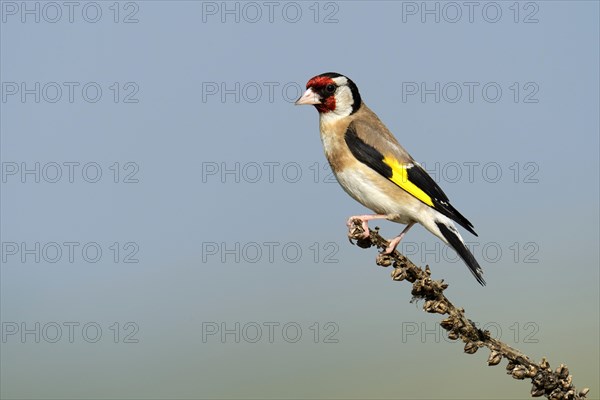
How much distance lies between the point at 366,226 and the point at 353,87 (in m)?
2.64

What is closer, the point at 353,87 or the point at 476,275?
the point at 476,275

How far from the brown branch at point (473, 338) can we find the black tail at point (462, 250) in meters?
1.15

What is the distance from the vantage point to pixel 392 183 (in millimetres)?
6746

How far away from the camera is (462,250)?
20.3 ft

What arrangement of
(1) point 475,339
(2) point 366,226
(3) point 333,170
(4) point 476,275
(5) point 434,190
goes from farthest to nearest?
(3) point 333,170, (5) point 434,190, (4) point 476,275, (2) point 366,226, (1) point 475,339

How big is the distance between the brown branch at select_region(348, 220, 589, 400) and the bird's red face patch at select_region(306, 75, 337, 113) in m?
3.02

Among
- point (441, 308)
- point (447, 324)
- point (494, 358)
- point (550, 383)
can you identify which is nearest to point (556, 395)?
point (550, 383)

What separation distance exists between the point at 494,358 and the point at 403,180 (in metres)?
3.23

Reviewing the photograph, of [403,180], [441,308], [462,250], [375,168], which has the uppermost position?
[375,168]

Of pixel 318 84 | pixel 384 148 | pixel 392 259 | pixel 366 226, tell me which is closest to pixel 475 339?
pixel 392 259

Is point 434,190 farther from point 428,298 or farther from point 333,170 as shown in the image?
point 428,298

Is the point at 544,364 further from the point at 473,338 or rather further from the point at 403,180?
the point at 403,180

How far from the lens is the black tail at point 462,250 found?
5.73 meters

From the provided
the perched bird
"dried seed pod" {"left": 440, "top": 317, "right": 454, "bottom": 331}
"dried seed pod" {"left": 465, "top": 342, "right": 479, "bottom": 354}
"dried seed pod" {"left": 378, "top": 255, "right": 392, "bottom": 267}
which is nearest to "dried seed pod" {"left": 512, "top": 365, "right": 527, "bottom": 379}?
"dried seed pod" {"left": 465, "top": 342, "right": 479, "bottom": 354}
